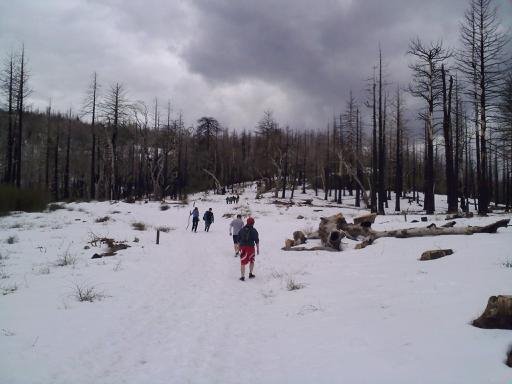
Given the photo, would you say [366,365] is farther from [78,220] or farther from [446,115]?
[446,115]

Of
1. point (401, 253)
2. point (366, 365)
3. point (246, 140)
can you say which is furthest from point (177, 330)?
point (246, 140)

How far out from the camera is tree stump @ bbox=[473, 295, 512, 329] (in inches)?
193

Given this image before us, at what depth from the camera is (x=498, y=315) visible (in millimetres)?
4941

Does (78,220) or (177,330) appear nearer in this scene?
(177,330)

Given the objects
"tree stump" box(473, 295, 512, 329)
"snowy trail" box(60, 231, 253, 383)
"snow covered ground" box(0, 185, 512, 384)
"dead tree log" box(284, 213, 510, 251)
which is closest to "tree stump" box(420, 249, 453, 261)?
"snow covered ground" box(0, 185, 512, 384)

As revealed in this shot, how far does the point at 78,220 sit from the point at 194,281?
16.5 metres

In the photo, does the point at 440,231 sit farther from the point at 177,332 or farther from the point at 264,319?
the point at 177,332

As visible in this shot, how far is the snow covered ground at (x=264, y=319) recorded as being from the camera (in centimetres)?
476

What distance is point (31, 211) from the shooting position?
90.6 feet

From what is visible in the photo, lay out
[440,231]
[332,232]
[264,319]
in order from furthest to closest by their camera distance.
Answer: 1. [332,232]
2. [440,231]
3. [264,319]

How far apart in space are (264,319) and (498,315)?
156 inches

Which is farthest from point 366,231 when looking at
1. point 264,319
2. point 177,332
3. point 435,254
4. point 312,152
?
point 312,152

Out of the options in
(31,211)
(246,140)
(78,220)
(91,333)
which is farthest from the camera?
(246,140)

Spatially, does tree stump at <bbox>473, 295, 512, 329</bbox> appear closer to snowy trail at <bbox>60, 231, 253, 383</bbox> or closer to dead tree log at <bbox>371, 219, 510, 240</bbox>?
snowy trail at <bbox>60, 231, 253, 383</bbox>
